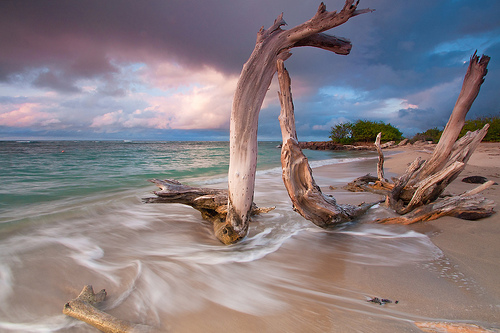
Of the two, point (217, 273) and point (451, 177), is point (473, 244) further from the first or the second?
point (217, 273)

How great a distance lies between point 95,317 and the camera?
1885 mm

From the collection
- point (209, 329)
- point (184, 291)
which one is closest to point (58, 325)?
point (184, 291)

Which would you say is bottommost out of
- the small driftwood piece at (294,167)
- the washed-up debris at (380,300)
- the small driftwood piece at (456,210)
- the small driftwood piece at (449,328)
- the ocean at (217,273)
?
the ocean at (217,273)

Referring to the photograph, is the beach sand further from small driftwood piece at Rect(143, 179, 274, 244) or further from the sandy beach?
small driftwood piece at Rect(143, 179, 274, 244)

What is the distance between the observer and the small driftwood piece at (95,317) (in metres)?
1.80

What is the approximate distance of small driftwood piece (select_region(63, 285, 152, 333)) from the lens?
1.80 m

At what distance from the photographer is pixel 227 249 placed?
3.39m

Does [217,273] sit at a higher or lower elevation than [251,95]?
lower

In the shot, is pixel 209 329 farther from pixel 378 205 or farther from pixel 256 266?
pixel 378 205

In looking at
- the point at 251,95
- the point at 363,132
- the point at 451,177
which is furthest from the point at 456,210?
the point at 363,132

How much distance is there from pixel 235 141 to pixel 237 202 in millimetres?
797

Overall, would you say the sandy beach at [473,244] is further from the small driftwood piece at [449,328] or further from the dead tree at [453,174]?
the small driftwood piece at [449,328]

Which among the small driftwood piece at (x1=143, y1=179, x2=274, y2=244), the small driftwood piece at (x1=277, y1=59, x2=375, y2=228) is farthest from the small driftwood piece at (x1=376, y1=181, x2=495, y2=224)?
the small driftwood piece at (x1=143, y1=179, x2=274, y2=244)

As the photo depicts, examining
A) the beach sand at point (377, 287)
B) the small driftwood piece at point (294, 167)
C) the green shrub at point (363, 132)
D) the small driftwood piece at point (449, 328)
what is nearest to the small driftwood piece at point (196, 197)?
the beach sand at point (377, 287)
